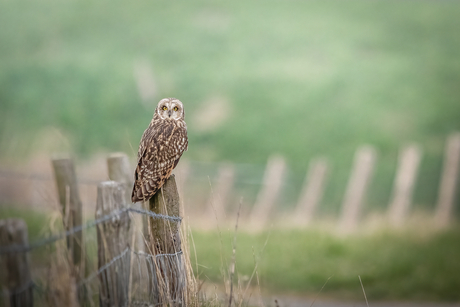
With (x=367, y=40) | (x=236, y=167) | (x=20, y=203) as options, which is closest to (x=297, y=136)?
(x=236, y=167)

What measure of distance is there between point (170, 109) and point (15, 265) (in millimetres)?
1136

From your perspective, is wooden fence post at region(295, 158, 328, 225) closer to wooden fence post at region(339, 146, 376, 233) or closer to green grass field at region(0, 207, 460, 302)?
wooden fence post at region(339, 146, 376, 233)

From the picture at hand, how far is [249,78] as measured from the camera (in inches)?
413

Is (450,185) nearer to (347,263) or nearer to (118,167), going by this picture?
(347,263)

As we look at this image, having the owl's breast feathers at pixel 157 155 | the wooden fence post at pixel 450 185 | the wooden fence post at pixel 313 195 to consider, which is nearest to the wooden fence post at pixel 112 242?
the owl's breast feathers at pixel 157 155

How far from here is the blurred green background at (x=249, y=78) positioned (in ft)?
29.7

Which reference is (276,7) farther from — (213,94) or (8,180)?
(8,180)

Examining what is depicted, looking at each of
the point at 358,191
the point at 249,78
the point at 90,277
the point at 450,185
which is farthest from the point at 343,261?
the point at 249,78

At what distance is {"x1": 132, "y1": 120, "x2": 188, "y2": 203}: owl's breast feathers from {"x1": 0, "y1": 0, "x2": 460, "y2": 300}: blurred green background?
5431 mm

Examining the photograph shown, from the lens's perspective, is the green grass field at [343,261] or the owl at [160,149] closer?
the owl at [160,149]

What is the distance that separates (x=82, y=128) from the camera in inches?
364

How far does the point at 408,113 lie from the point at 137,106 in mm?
6223

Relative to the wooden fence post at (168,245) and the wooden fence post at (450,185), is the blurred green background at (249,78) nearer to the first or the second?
the wooden fence post at (450,185)

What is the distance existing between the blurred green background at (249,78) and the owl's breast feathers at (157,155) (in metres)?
5.43
